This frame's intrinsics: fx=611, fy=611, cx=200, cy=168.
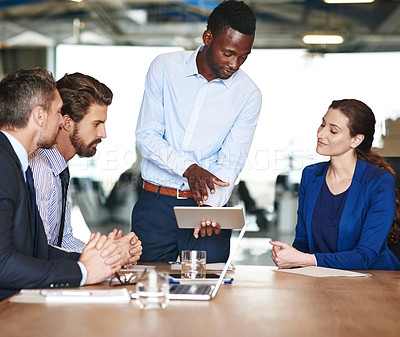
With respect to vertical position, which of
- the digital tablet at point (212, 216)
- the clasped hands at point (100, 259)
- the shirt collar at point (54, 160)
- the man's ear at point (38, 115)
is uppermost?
the man's ear at point (38, 115)

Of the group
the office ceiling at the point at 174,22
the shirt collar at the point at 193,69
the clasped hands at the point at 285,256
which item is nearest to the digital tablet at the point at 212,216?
the clasped hands at the point at 285,256

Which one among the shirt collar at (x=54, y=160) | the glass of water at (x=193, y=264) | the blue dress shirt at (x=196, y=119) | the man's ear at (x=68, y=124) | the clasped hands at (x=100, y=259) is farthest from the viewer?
the blue dress shirt at (x=196, y=119)

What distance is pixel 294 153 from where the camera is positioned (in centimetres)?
534

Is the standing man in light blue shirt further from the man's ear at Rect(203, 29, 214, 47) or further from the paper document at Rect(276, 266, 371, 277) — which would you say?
the paper document at Rect(276, 266, 371, 277)

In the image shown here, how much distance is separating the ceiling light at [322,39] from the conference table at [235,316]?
3.54 metres

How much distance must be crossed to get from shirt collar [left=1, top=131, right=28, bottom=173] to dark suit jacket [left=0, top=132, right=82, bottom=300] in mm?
57

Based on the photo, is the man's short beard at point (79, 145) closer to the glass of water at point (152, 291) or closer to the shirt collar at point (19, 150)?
the shirt collar at point (19, 150)

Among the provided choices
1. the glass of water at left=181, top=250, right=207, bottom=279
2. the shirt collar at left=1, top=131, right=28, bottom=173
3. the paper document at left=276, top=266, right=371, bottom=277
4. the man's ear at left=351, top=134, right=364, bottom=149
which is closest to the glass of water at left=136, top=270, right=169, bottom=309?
the glass of water at left=181, top=250, right=207, bottom=279

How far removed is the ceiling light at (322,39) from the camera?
204 inches

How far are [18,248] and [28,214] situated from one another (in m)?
0.12

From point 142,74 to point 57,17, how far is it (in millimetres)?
948

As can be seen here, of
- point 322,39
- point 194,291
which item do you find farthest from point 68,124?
point 322,39

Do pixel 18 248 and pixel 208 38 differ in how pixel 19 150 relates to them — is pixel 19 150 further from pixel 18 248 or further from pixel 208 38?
pixel 208 38

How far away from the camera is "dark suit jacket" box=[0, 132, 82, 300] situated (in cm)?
180
